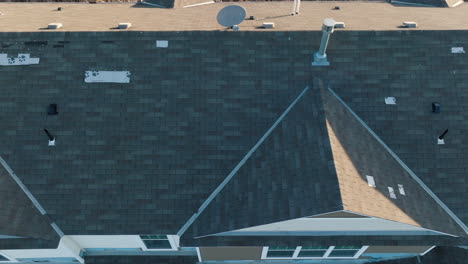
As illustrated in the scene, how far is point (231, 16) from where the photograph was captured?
2273 cm

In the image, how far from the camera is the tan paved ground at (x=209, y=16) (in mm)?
24438

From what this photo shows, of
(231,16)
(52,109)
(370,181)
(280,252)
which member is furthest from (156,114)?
(370,181)

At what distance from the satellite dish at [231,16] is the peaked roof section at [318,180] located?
7837 millimetres

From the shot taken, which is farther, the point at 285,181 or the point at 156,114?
the point at 156,114

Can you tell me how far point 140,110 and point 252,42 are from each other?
389 inches

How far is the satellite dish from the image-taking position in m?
22.7

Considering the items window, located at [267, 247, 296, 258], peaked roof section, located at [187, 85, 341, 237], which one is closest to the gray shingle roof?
peaked roof section, located at [187, 85, 341, 237]

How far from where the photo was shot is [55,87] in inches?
867

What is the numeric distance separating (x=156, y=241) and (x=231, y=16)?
1804 cm

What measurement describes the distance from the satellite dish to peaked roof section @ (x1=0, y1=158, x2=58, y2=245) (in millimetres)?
18980

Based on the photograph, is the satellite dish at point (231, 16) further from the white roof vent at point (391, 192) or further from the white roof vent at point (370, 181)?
the white roof vent at point (391, 192)

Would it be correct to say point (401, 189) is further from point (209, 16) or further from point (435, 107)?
point (209, 16)

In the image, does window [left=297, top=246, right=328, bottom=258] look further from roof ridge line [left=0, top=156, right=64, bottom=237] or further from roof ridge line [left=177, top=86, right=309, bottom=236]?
roof ridge line [left=0, top=156, right=64, bottom=237]

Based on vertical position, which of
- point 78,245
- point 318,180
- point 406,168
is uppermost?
point 318,180
